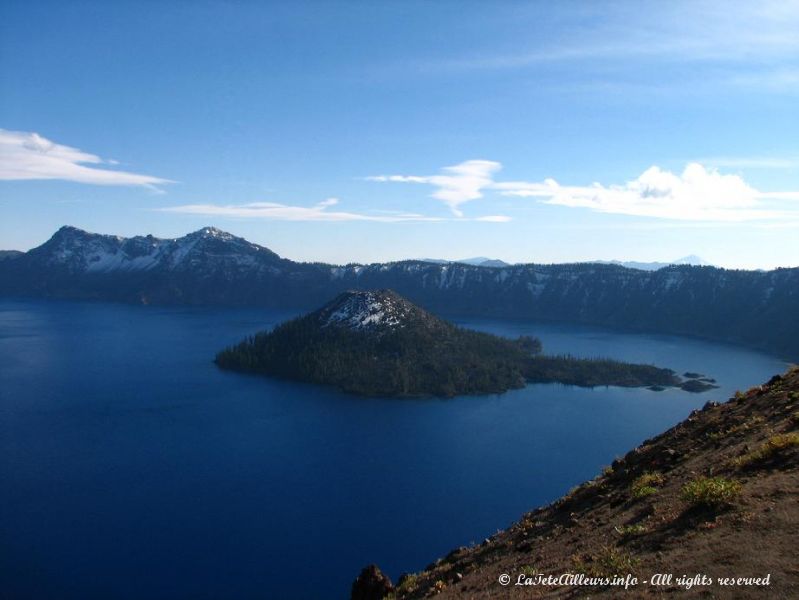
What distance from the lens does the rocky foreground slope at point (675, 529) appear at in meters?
17.1

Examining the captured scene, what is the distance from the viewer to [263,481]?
115 meters

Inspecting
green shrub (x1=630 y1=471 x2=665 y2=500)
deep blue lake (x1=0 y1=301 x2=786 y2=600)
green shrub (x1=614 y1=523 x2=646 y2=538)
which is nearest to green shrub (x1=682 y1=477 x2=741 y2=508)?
green shrub (x1=614 y1=523 x2=646 y2=538)

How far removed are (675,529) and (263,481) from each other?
105m

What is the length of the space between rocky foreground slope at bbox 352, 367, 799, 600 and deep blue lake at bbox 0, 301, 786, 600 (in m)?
54.6

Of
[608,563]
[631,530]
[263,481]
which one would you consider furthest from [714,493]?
[263,481]

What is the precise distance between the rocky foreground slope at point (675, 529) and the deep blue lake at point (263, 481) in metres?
54.6

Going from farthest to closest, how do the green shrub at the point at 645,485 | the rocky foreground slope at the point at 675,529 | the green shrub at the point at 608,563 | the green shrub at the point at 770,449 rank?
the green shrub at the point at 645,485 < the green shrub at the point at 770,449 < the green shrub at the point at 608,563 < the rocky foreground slope at the point at 675,529

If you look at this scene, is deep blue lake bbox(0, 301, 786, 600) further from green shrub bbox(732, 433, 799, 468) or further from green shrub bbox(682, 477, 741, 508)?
green shrub bbox(682, 477, 741, 508)

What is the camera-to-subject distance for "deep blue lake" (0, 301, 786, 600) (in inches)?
3209

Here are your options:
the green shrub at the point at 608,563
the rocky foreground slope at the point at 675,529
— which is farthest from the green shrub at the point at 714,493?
the green shrub at the point at 608,563

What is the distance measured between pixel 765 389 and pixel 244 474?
10408 cm

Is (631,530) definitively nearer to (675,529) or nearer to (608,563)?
(675,529)

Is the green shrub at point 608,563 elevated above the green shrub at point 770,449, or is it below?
below

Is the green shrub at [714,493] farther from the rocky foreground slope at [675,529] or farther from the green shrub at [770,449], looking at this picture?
the green shrub at [770,449]
